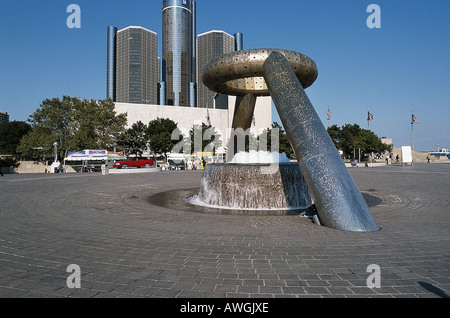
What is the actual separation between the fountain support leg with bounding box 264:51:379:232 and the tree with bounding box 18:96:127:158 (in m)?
36.7

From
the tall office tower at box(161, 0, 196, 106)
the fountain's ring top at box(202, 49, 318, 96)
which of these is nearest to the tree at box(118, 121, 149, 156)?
the fountain's ring top at box(202, 49, 318, 96)

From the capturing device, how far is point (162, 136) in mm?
51938

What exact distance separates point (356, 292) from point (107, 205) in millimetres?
7909

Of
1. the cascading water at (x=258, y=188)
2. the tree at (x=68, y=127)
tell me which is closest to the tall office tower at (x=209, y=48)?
the tree at (x=68, y=127)

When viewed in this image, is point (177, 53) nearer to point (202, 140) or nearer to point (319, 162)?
point (202, 140)

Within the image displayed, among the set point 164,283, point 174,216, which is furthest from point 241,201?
point 164,283

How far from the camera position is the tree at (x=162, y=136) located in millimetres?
51531

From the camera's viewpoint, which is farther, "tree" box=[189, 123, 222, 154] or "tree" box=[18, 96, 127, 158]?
"tree" box=[189, 123, 222, 154]

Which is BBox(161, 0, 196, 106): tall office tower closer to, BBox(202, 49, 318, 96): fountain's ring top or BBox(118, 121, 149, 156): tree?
BBox(118, 121, 149, 156): tree

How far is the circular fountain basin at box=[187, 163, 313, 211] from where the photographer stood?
30.0ft

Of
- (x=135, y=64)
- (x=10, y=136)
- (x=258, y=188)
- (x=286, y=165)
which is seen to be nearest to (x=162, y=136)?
(x=10, y=136)

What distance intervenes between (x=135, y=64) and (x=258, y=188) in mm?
168213

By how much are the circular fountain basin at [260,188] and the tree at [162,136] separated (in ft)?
142

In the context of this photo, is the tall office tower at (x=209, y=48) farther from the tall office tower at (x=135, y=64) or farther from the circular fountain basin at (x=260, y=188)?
the circular fountain basin at (x=260, y=188)
